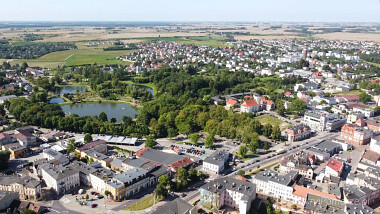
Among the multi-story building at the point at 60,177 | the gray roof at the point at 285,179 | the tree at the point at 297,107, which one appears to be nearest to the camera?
the gray roof at the point at 285,179

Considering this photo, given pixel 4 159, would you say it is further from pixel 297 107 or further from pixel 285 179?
Answer: pixel 297 107

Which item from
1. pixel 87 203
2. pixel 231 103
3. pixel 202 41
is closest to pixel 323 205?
pixel 87 203

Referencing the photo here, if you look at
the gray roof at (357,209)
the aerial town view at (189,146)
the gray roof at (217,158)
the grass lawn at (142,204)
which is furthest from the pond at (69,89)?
the gray roof at (357,209)

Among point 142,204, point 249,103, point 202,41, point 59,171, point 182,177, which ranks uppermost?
point 202,41

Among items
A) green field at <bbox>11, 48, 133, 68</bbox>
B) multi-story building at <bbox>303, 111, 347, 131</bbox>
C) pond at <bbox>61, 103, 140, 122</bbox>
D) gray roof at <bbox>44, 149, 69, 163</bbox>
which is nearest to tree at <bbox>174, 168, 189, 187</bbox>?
gray roof at <bbox>44, 149, 69, 163</bbox>

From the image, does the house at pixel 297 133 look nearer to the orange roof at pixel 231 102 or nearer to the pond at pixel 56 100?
the orange roof at pixel 231 102

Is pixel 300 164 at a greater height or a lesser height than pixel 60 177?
lesser

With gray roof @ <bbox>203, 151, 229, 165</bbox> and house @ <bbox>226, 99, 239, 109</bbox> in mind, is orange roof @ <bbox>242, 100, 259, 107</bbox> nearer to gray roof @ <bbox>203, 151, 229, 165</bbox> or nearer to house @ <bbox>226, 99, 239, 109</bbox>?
house @ <bbox>226, 99, 239, 109</bbox>
